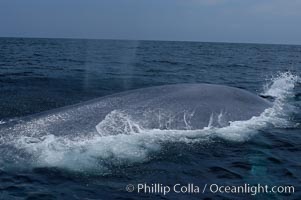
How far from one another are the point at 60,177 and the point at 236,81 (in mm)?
19481

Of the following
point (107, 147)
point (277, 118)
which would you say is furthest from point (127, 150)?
point (277, 118)

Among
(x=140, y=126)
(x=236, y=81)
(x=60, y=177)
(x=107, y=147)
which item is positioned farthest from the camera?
(x=236, y=81)

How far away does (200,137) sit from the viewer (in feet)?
31.4

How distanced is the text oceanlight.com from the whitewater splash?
1.07 m

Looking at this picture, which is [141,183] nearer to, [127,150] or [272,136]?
[127,150]

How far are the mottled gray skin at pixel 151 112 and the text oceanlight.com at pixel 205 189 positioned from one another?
242cm

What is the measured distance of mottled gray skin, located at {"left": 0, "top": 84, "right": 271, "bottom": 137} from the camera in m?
8.70

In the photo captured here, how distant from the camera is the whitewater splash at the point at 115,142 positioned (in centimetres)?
786
